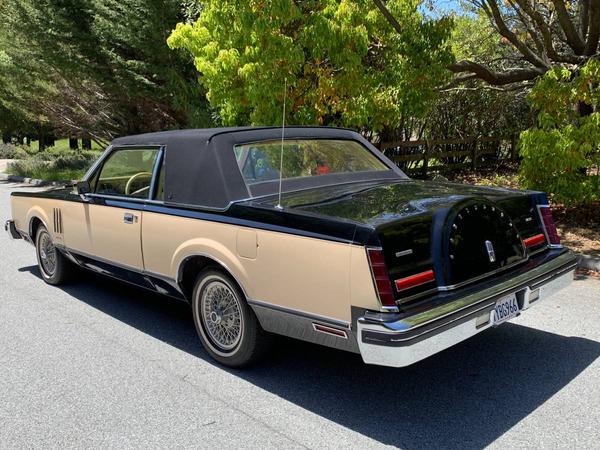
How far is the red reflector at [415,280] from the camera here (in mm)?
3205

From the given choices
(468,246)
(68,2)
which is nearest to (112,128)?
(68,2)

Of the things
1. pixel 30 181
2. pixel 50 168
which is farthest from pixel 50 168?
pixel 30 181

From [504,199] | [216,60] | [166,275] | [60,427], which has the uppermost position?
[216,60]

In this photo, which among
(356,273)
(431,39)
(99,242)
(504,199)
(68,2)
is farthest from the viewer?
(68,2)

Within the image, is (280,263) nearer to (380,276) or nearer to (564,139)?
(380,276)

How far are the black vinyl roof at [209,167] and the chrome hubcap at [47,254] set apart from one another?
228 centimetres

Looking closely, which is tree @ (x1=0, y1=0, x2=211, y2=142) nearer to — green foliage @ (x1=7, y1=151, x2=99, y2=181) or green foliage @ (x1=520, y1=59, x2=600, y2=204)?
green foliage @ (x1=7, y1=151, x2=99, y2=181)

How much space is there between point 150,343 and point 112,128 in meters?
17.4

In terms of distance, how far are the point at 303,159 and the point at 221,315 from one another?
145 centimetres

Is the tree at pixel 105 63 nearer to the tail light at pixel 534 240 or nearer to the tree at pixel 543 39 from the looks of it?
the tree at pixel 543 39

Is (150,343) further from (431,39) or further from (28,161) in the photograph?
(28,161)

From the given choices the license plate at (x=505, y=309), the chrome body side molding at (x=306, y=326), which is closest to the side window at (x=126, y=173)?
the chrome body side molding at (x=306, y=326)

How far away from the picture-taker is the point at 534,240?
428 centimetres

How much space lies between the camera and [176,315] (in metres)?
5.44
